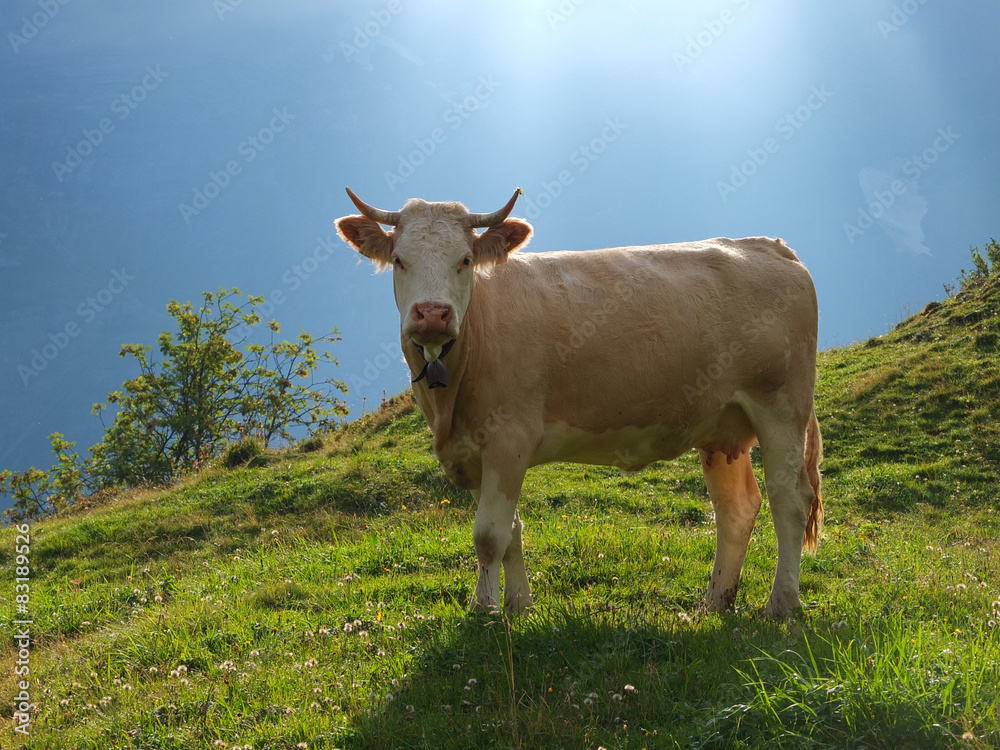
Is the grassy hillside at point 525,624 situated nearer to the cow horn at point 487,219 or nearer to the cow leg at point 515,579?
the cow leg at point 515,579

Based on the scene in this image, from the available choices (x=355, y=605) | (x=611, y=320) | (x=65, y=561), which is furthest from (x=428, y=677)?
(x=65, y=561)

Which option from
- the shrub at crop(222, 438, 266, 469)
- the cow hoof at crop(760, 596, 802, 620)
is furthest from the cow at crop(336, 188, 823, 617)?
the shrub at crop(222, 438, 266, 469)

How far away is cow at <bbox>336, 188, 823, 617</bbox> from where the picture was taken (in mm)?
5570

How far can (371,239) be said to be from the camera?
598 centimetres

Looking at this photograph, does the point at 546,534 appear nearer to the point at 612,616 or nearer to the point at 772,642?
the point at 612,616

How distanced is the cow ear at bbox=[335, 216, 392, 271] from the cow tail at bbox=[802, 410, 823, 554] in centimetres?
406

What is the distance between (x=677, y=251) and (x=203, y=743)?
5.17 m

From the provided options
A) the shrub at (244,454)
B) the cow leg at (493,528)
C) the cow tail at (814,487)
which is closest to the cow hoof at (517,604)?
the cow leg at (493,528)

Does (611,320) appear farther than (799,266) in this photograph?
No

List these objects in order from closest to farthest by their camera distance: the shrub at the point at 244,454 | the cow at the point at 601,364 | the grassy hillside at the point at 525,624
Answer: the grassy hillside at the point at 525,624, the cow at the point at 601,364, the shrub at the point at 244,454

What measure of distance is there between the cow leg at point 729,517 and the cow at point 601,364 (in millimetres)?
13

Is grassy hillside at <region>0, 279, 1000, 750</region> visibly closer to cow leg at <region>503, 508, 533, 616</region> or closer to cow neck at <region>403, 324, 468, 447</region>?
cow leg at <region>503, 508, 533, 616</region>

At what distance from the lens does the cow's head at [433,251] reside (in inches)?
198

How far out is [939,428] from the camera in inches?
540
